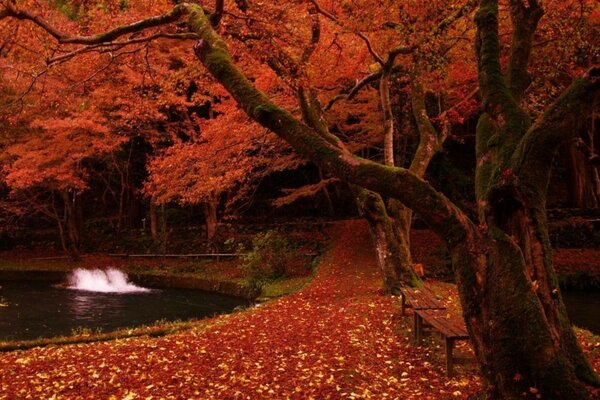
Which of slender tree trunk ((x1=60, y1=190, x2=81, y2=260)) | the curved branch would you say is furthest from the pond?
slender tree trunk ((x1=60, y1=190, x2=81, y2=260))

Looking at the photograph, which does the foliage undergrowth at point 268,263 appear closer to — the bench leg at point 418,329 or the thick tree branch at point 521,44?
the bench leg at point 418,329

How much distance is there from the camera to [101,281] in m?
20.3

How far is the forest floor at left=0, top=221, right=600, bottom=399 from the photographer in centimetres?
545

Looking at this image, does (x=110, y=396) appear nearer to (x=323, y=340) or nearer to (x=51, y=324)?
(x=323, y=340)

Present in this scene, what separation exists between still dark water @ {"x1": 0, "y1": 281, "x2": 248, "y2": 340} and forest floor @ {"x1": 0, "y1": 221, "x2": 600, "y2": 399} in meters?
4.49

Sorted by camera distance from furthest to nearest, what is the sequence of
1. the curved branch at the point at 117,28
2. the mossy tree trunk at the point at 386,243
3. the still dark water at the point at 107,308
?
the still dark water at the point at 107,308 → the mossy tree trunk at the point at 386,243 → the curved branch at the point at 117,28

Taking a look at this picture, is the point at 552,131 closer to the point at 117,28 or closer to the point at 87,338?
the point at 117,28

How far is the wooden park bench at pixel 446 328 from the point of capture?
5.44 m

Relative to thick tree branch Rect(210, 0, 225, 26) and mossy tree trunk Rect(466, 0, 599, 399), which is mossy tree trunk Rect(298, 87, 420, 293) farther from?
mossy tree trunk Rect(466, 0, 599, 399)

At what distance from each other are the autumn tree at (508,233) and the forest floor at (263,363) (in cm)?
101

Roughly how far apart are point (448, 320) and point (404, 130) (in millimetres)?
14309

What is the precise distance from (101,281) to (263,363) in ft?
51.0

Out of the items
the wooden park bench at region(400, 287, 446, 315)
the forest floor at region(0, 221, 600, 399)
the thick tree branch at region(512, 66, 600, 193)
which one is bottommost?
the forest floor at region(0, 221, 600, 399)

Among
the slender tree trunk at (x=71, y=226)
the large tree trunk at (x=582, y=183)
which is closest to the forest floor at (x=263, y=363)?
the large tree trunk at (x=582, y=183)
